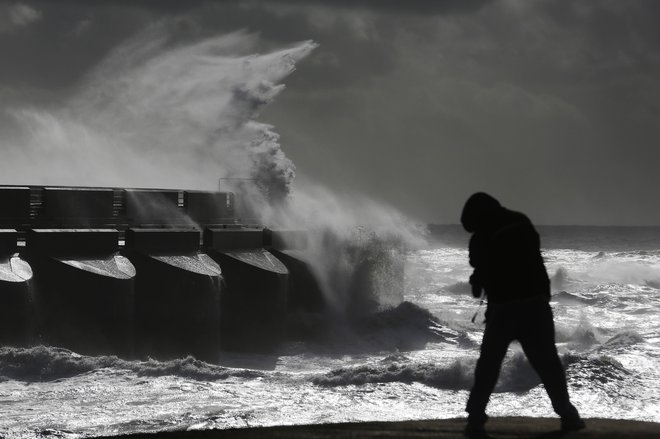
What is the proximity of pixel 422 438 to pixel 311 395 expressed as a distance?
245 inches

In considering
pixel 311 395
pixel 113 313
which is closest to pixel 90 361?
pixel 113 313

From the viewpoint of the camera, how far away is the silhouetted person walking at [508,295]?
627 cm

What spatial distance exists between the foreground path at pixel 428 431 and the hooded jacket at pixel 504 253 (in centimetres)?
88

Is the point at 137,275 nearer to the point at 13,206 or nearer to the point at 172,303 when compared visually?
the point at 172,303

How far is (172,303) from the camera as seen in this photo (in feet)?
52.9

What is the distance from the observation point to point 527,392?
40.0 feet

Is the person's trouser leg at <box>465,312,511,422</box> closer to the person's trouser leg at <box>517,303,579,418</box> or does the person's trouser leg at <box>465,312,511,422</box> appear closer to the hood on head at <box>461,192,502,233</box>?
the person's trouser leg at <box>517,303,579,418</box>

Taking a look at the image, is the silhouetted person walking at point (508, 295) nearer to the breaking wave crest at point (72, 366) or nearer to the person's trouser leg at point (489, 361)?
the person's trouser leg at point (489, 361)

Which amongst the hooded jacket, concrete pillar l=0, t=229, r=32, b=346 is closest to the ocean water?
concrete pillar l=0, t=229, r=32, b=346

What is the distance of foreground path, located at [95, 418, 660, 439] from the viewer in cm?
625

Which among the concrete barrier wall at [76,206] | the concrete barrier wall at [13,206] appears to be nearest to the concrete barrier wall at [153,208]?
A: the concrete barrier wall at [76,206]

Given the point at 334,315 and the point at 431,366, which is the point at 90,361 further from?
the point at 334,315

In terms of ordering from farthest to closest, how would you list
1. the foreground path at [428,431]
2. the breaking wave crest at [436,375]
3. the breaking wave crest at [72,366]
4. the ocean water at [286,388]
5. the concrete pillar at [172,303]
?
1. the concrete pillar at [172,303]
2. the breaking wave crest at [72,366]
3. the breaking wave crest at [436,375]
4. the ocean water at [286,388]
5. the foreground path at [428,431]

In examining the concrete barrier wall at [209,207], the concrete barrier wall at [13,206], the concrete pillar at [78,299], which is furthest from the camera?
the concrete barrier wall at [209,207]
